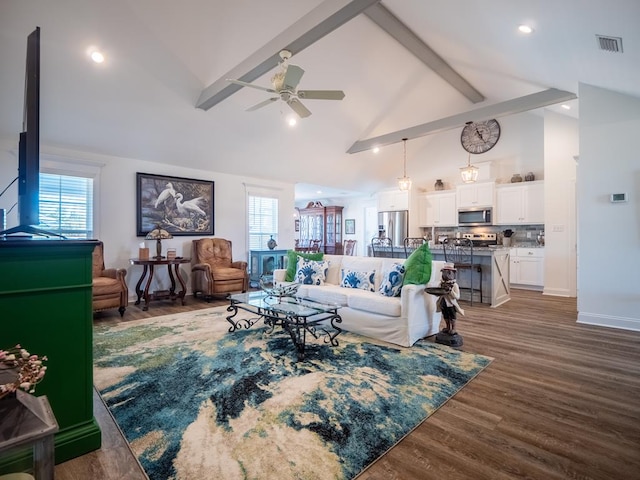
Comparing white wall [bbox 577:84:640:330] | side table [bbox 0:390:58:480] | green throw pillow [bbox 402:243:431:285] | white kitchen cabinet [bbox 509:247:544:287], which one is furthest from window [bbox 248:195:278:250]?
side table [bbox 0:390:58:480]

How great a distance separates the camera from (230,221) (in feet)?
22.1

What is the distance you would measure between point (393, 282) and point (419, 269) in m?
0.32

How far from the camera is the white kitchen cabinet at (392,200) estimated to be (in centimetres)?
876

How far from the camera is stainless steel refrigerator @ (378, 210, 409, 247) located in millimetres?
8656

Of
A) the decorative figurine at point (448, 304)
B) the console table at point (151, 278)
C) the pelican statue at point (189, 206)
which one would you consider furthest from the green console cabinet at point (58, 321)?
the pelican statue at point (189, 206)

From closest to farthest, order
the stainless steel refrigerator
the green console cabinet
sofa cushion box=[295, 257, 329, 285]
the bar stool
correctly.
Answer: the green console cabinet
sofa cushion box=[295, 257, 329, 285]
the bar stool
the stainless steel refrigerator

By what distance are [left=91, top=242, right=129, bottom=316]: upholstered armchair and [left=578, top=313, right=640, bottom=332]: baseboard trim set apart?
6.19 metres

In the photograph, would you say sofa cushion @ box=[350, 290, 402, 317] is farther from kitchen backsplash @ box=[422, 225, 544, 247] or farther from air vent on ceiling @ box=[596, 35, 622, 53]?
kitchen backsplash @ box=[422, 225, 544, 247]

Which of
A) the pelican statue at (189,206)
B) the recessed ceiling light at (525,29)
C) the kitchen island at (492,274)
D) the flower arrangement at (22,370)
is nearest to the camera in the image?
the flower arrangement at (22,370)

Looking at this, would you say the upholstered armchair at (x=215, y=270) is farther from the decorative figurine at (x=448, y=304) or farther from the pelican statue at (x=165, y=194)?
the decorative figurine at (x=448, y=304)

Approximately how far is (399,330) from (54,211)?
16.5 ft

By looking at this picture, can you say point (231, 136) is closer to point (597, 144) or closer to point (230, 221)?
point (230, 221)

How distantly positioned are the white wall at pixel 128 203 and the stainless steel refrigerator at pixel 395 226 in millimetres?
3984

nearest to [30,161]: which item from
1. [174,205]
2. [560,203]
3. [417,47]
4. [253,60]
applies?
[253,60]
